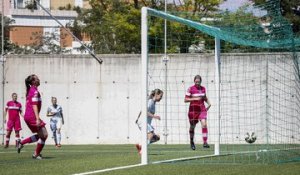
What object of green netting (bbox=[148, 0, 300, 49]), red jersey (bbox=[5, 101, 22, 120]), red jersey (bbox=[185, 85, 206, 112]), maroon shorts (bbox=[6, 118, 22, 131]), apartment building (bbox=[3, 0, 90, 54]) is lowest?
maroon shorts (bbox=[6, 118, 22, 131])

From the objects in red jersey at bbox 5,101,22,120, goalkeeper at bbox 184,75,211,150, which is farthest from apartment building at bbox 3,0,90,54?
goalkeeper at bbox 184,75,211,150

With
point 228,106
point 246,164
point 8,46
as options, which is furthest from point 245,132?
point 8,46

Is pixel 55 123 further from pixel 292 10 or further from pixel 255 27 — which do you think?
pixel 292 10

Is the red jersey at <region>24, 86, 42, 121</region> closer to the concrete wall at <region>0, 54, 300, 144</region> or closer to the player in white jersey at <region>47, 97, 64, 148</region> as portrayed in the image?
the player in white jersey at <region>47, 97, 64, 148</region>

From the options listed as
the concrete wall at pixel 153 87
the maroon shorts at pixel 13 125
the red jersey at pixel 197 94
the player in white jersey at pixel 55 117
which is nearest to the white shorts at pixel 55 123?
the player in white jersey at pixel 55 117

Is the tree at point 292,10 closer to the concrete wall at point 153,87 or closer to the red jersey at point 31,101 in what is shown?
the concrete wall at point 153,87

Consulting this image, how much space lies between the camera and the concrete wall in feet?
96.9

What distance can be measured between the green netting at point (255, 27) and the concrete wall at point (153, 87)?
331 inches

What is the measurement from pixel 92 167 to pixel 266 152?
5387 millimetres

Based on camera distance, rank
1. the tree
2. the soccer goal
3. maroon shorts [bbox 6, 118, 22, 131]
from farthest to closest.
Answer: the tree < maroon shorts [bbox 6, 118, 22, 131] < the soccer goal

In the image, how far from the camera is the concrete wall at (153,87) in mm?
29547

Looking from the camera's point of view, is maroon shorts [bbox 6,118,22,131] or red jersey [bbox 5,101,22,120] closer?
maroon shorts [bbox 6,118,22,131]

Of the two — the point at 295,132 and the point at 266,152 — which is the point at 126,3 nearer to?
the point at 295,132

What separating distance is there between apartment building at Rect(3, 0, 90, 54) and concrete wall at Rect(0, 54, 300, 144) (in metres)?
13.0
